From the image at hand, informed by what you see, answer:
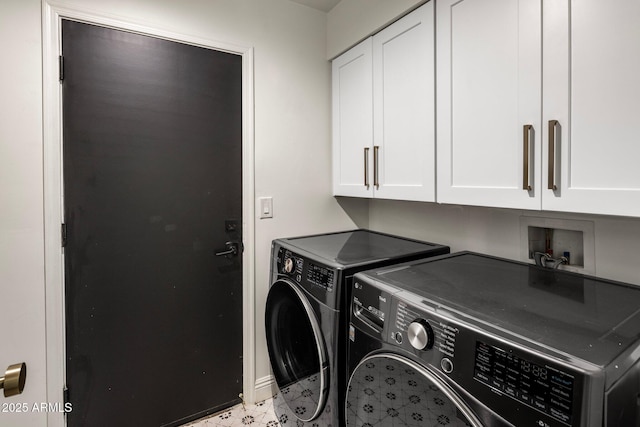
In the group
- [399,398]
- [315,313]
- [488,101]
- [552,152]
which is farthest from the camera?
[315,313]

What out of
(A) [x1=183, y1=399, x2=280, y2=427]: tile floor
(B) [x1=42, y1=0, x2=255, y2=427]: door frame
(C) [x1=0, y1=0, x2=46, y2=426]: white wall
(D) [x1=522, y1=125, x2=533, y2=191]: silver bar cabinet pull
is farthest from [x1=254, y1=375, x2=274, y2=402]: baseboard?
(D) [x1=522, y1=125, x2=533, y2=191]: silver bar cabinet pull

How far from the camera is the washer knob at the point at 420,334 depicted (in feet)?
2.80

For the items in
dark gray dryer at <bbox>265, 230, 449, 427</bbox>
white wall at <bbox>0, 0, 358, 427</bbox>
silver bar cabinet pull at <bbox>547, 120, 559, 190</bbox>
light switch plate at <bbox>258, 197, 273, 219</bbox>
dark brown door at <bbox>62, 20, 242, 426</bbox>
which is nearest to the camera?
silver bar cabinet pull at <bbox>547, 120, 559, 190</bbox>

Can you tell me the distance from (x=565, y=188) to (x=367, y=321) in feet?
2.42

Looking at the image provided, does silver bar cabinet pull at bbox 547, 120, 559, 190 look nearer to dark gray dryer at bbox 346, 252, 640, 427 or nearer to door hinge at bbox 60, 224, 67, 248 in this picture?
dark gray dryer at bbox 346, 252, 640, 427

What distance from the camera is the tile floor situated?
1775mm

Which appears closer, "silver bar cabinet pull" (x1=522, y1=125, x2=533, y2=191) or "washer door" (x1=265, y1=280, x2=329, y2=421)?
"silver bar cabinet pull" (x1=522, y1=125, x2=533, y2=191)

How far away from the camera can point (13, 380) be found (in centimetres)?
69

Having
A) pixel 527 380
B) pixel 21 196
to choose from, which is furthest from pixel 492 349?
pixel 21 196

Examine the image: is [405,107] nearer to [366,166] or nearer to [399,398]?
[366,166]

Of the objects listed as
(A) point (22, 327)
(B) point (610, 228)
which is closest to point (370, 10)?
(B) point (610, 228)

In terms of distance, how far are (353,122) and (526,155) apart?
103 centimetres

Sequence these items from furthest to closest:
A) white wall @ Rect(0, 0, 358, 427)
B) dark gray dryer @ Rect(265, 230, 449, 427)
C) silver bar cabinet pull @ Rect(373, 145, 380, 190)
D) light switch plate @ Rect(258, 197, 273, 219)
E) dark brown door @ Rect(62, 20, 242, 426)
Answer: light switch plate @ Rect(258, 197, 273, 219) < silver bar cabinet pull @ Rect(373, 145, 380, 190) < dark brown door @ Rect(62, 20, 242, 426) < white wall @ Rect(0, 0, 358, 427) < dark gray dryer @ Rect(265, 230, 449, 427)

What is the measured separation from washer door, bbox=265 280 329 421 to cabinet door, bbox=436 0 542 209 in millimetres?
783
